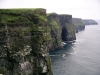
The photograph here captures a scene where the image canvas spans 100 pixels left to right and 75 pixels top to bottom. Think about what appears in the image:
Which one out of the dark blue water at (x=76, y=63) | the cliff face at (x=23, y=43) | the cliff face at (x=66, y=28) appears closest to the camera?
the cliff face at (x=23, y=43)

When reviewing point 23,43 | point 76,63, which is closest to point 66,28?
point 76,63

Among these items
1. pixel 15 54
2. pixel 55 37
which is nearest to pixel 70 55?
pixel 55 37

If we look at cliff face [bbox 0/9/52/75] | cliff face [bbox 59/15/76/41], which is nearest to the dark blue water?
cliff face [bbox 0/9/52/75]

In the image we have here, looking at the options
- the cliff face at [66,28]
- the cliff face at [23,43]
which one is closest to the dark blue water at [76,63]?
the cliff face at [23,43]

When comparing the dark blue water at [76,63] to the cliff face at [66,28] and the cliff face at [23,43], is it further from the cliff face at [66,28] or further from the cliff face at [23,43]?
the cliff face at [66,28]

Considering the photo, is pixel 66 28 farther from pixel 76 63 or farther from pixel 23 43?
pixel 23 43

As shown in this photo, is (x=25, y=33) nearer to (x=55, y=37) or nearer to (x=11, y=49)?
(x=11, y=49)

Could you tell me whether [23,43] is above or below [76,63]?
above

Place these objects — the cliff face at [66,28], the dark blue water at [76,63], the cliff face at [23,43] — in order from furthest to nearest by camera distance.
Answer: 1. the cliff face at [66,28]
2. the dark blue water at [76,63]
3. the cliff face at [23,43]
